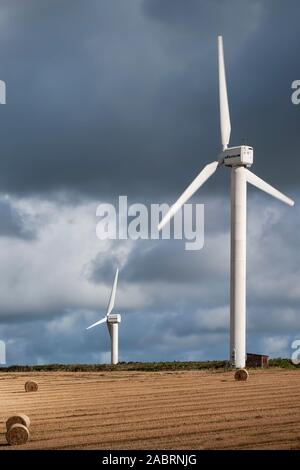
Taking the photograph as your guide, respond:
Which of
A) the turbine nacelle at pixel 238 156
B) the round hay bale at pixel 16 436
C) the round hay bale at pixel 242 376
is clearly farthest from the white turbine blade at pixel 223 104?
the round hay bale at pixel 16 436

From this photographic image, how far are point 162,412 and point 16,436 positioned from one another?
34.0ft

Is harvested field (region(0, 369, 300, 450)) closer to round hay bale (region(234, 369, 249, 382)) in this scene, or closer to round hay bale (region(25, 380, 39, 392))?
round hay bale (region(234, 369, 249, 382))

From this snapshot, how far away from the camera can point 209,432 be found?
3278 centimetres

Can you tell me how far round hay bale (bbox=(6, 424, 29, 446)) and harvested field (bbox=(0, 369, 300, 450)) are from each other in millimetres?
237

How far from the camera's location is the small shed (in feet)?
271

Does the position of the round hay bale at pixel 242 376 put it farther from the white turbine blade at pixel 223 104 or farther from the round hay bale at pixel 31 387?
the white turbine blade at pixel 223 104

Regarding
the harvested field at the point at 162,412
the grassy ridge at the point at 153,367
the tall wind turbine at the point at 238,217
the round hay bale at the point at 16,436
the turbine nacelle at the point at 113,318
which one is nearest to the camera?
the harvested field at the point at 162,412

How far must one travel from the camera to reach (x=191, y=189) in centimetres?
7238

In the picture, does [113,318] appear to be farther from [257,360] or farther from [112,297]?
[257,360]

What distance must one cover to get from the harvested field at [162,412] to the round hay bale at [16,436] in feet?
0.78

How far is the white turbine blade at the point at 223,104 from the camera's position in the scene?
7850cm

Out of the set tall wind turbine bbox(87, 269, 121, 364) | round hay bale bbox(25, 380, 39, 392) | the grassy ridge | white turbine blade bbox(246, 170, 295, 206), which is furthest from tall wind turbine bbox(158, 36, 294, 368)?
tall wind turbine bbox(87, 269, 121, 364)
